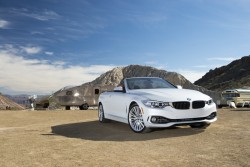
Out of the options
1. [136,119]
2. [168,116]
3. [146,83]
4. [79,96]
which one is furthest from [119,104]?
[79,96]

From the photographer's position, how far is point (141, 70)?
130 meters

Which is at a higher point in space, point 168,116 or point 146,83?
point 146,83

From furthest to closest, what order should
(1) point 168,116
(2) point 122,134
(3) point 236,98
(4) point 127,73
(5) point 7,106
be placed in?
(4) point 127,73 → (5) point 7,106 → (3) point 236,98 → (2) point 122,134 → (1) point 168,116

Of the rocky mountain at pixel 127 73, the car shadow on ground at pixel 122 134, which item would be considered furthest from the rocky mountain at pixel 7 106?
the car shadow on ground at pixel 122 134

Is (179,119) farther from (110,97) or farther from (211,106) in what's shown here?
(110,97)

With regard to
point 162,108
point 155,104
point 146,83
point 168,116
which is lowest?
point 168,116

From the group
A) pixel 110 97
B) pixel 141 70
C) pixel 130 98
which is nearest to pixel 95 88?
pixel 110 97

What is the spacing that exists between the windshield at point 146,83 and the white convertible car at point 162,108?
0.03 metres

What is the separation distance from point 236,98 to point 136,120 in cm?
2154

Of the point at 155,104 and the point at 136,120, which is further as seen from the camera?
the point at 136,120

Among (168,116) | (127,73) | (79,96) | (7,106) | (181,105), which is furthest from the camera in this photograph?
(127,73)

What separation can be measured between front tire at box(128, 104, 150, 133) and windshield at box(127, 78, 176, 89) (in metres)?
1.08

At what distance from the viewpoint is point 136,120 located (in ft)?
33.0

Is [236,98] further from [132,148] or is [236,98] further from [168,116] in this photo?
[132,148]
